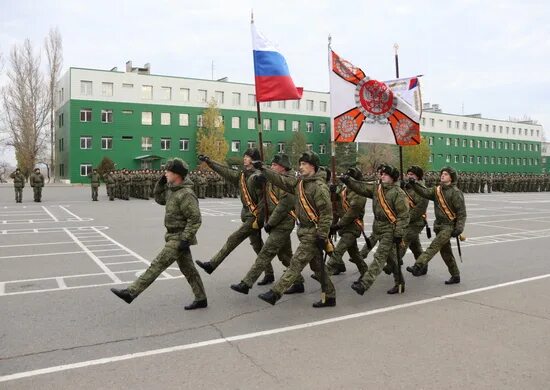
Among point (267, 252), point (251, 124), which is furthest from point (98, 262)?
point (251, 124)

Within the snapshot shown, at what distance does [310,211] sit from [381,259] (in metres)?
1.31

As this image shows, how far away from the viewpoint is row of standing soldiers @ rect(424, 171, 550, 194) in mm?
43031

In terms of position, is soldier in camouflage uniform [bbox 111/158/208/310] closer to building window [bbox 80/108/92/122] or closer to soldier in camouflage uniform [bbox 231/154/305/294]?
soldier in camouflage uniform [bbox 231/154/305/294]

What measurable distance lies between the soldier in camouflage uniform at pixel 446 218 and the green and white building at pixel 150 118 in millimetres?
49343

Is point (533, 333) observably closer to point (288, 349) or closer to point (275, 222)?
point (288, 349)

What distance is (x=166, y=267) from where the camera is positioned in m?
5.85

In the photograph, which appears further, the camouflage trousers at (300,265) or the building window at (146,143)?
the building window at (146,143)

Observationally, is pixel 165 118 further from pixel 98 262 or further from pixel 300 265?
pixel 300 265

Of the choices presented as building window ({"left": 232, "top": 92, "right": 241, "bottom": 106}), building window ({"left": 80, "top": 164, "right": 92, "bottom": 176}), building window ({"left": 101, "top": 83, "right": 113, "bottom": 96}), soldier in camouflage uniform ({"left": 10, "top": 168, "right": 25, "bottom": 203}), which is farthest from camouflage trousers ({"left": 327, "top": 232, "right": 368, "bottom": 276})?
building window ({"left": 232, "top": 92, "right": 241, "bottom": 106})

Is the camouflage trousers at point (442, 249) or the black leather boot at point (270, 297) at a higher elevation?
the camouflage trousers at point (442, 249)

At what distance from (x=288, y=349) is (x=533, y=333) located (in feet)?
8.43

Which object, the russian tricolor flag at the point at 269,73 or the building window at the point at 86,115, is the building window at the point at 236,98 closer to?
the building window at the point at 86,115

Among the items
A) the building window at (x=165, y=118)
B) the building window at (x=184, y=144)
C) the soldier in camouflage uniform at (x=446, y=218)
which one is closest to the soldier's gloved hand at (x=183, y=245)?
the soldier in camouflage uniform at (x=446, y=218)

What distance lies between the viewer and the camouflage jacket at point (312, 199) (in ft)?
20.1
